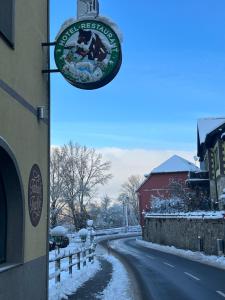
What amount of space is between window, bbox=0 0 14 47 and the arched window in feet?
6.55

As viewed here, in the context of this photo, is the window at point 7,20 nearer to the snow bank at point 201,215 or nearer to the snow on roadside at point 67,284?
the snow on roadside at point 67,284

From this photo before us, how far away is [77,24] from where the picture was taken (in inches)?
359

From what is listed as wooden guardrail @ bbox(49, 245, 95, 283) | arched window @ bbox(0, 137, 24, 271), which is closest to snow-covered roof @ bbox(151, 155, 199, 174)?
wooden guardrail @ bbox(49, 245, 95, 283)

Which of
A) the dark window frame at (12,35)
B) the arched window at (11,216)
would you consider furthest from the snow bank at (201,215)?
the dark window frame at (12,35)

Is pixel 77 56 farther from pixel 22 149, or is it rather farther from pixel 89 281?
pixel 89 281

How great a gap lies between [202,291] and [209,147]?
31.4 meters

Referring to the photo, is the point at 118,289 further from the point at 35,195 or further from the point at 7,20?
the point at 7,20

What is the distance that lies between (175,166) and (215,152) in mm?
32908

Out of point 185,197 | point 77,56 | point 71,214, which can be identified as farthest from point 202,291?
point 71,214

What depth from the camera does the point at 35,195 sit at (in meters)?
8.79

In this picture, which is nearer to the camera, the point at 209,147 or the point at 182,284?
the point at 182,284

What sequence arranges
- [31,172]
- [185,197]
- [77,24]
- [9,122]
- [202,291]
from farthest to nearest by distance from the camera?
[185,197]
[202,291]
[77,24]
[31,172]
[9,122]

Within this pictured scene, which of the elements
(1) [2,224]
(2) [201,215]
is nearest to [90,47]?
(1) [2,224]

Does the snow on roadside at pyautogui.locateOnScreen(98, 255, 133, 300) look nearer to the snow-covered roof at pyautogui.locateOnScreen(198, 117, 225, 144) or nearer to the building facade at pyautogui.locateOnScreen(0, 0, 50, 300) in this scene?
the building facade at pyautogui.locateOnScreen(0, 0, 50, 300)
